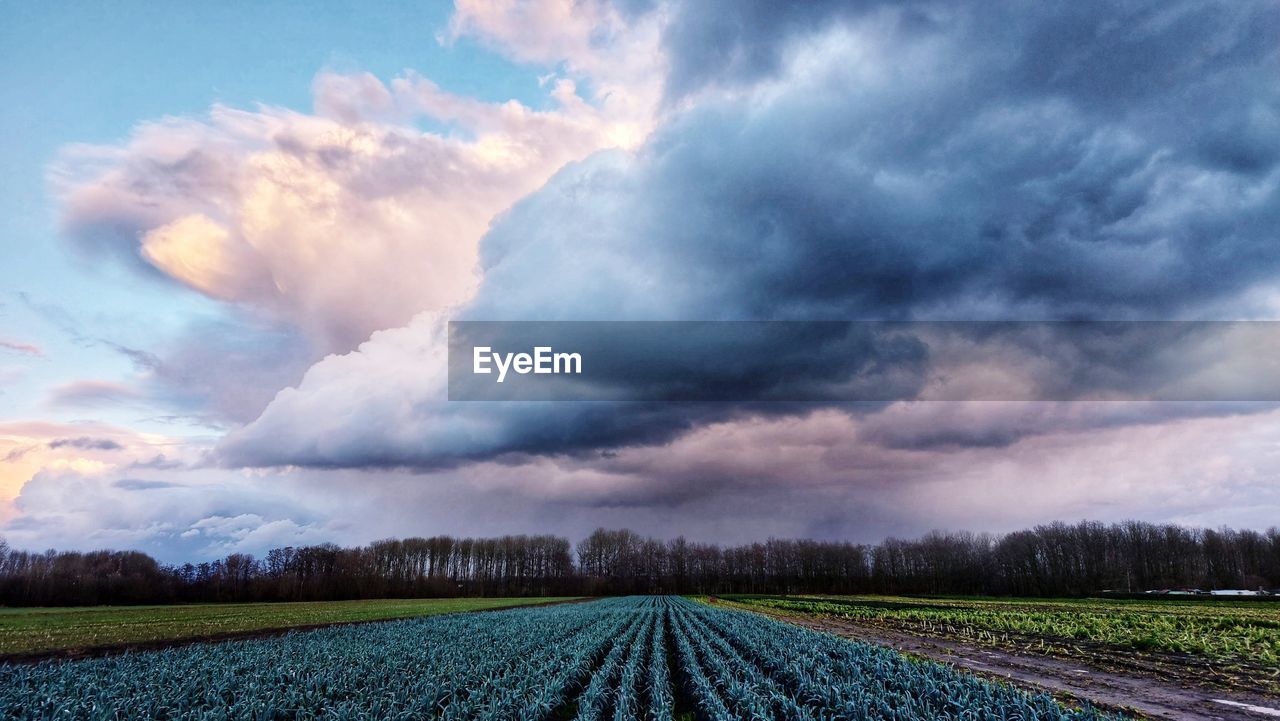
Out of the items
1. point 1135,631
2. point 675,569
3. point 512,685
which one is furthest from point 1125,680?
point 675,569

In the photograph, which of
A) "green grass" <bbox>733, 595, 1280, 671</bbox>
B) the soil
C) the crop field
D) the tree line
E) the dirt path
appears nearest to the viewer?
the crop field

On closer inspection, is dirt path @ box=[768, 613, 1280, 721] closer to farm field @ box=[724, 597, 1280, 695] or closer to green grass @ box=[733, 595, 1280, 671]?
farm field @ box=[724, 597, 1280, 695]

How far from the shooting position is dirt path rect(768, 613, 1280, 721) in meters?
14.8

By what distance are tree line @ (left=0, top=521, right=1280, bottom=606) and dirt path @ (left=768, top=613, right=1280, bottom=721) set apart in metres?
106

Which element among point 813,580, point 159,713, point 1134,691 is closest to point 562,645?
point 159,713

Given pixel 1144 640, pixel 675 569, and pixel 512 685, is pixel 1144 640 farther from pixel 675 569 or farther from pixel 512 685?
pixel 675 569

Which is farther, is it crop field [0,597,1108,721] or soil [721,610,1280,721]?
soil [721,610,1280,721]

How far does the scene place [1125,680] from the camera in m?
18.7

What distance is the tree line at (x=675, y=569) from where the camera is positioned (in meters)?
101

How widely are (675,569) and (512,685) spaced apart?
157m

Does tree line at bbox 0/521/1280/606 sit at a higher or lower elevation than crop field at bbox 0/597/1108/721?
lower

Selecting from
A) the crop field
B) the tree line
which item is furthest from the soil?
the tree line

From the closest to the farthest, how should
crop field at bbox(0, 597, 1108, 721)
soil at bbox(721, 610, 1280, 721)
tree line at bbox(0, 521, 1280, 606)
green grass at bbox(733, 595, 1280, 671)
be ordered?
crop field at bbox(0, 597, 1108, 721) → soil at bbox(721, 610, 1280, 721) → green grass at bbox(733, 595, 1280, 671) → tree line at bbox(0, 521, 1280, 606)

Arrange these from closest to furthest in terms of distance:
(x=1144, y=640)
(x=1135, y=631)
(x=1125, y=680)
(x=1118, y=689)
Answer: (x=1118, y=689) → (x=1125, y=680) → (x=1144, y=640) → (x=1135, y=631)
